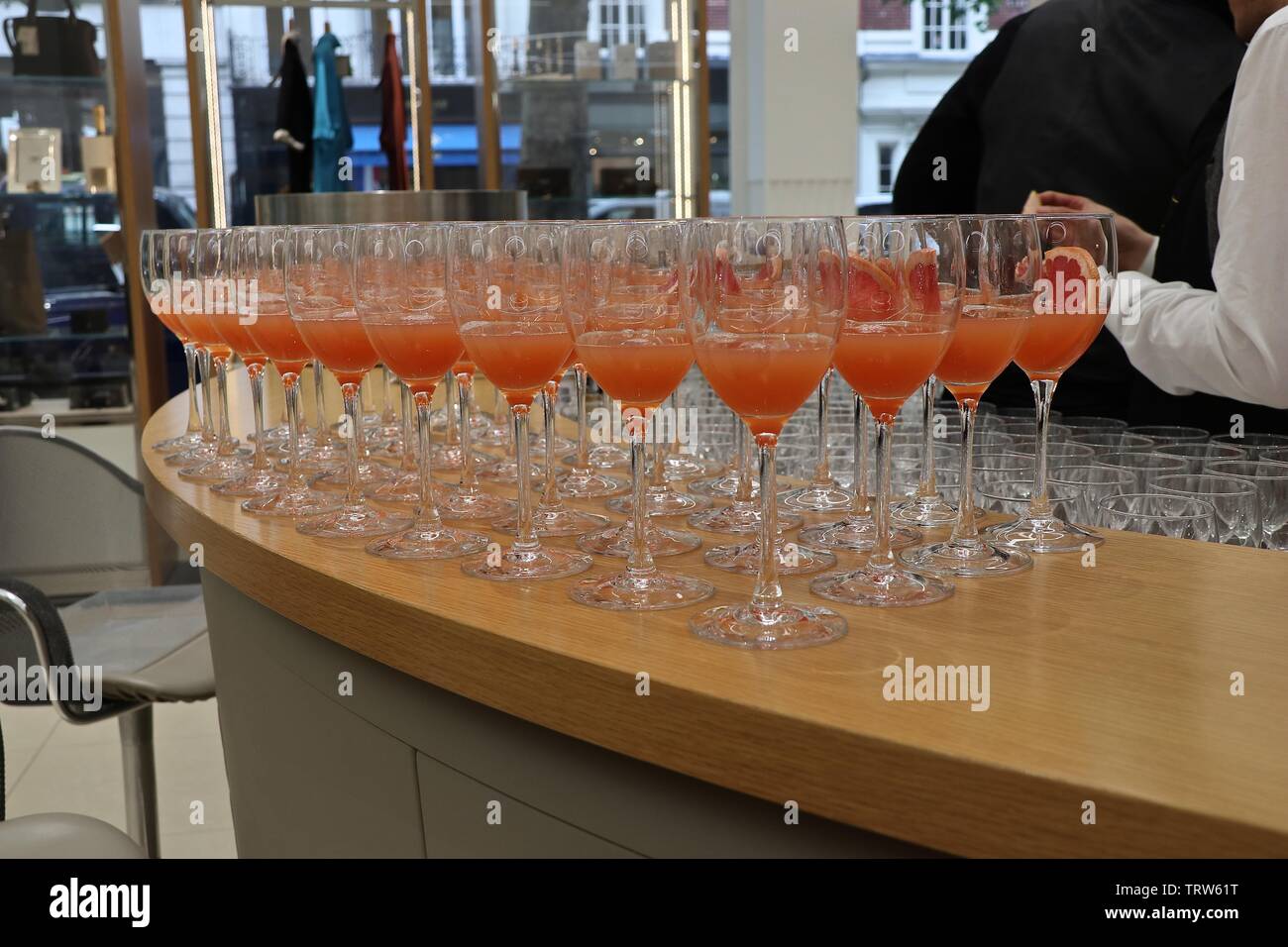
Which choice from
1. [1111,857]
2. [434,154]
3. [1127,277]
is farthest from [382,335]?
[434,154]

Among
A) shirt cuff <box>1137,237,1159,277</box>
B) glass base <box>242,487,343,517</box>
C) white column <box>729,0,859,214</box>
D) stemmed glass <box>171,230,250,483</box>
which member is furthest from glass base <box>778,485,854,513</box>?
white column <box>729,0,859,214</box>

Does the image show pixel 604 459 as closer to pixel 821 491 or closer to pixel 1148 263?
pixel 821 491

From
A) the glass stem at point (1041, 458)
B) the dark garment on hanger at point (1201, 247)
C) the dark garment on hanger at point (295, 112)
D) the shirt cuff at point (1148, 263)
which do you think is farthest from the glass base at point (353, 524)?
the dark garment on hanger at point (295, 112)

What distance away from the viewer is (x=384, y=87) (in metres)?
5.52

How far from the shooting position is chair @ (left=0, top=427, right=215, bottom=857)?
214 cm

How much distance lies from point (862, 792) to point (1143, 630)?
0.31m

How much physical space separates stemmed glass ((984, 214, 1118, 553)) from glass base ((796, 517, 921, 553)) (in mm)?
84

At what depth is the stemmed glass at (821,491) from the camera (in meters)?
1.40

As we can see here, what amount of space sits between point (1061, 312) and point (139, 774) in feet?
6.02

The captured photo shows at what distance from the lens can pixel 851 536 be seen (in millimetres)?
1250

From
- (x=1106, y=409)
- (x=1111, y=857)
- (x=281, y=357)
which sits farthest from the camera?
(x=1106, y=409)

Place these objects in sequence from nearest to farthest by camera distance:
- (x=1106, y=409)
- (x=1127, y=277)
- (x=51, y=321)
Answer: (x=1127, y=277), (x=1106, y=409), (x=51, y=321)

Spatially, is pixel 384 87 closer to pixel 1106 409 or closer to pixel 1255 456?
pixel 1106 409
